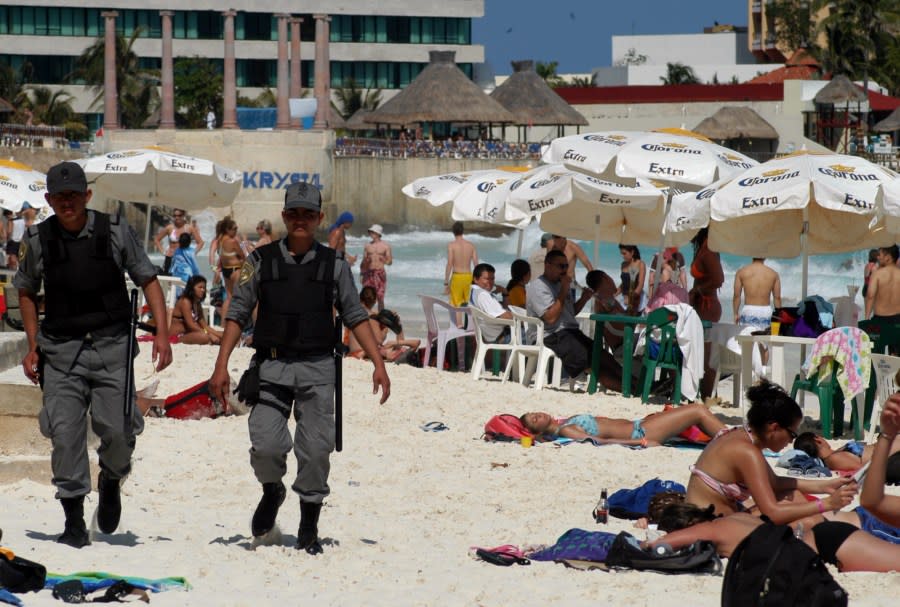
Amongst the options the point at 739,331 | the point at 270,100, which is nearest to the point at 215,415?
the point at 739,331

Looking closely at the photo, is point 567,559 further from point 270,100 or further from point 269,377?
point 270,100

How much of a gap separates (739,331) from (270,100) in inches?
2301

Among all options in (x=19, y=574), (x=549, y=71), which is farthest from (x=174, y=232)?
(x=549, y=71)

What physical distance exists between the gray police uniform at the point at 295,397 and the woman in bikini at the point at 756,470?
5.25 feet

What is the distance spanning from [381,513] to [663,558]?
1.71 metres

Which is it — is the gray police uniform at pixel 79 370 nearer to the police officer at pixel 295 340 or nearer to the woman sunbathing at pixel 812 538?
the police officer at pixel 295 340

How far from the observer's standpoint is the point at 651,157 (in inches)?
446

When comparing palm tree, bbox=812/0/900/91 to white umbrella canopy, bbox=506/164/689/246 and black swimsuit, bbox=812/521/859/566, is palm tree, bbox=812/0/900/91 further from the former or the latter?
black swimsuit, bbox=812/521/859/566

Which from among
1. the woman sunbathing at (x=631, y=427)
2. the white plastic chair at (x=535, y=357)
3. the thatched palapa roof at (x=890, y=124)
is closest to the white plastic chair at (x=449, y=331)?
the white plastic chair at (x=535, y=357)

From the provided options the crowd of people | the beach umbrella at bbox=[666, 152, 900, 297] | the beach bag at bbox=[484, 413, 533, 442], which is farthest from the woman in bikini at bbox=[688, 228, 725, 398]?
the crowd of people

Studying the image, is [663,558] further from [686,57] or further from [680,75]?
[686,57]

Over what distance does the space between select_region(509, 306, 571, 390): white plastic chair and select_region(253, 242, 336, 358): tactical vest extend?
5834 millimetres

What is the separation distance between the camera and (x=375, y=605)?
199 inches

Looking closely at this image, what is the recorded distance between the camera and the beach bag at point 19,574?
188 inches
